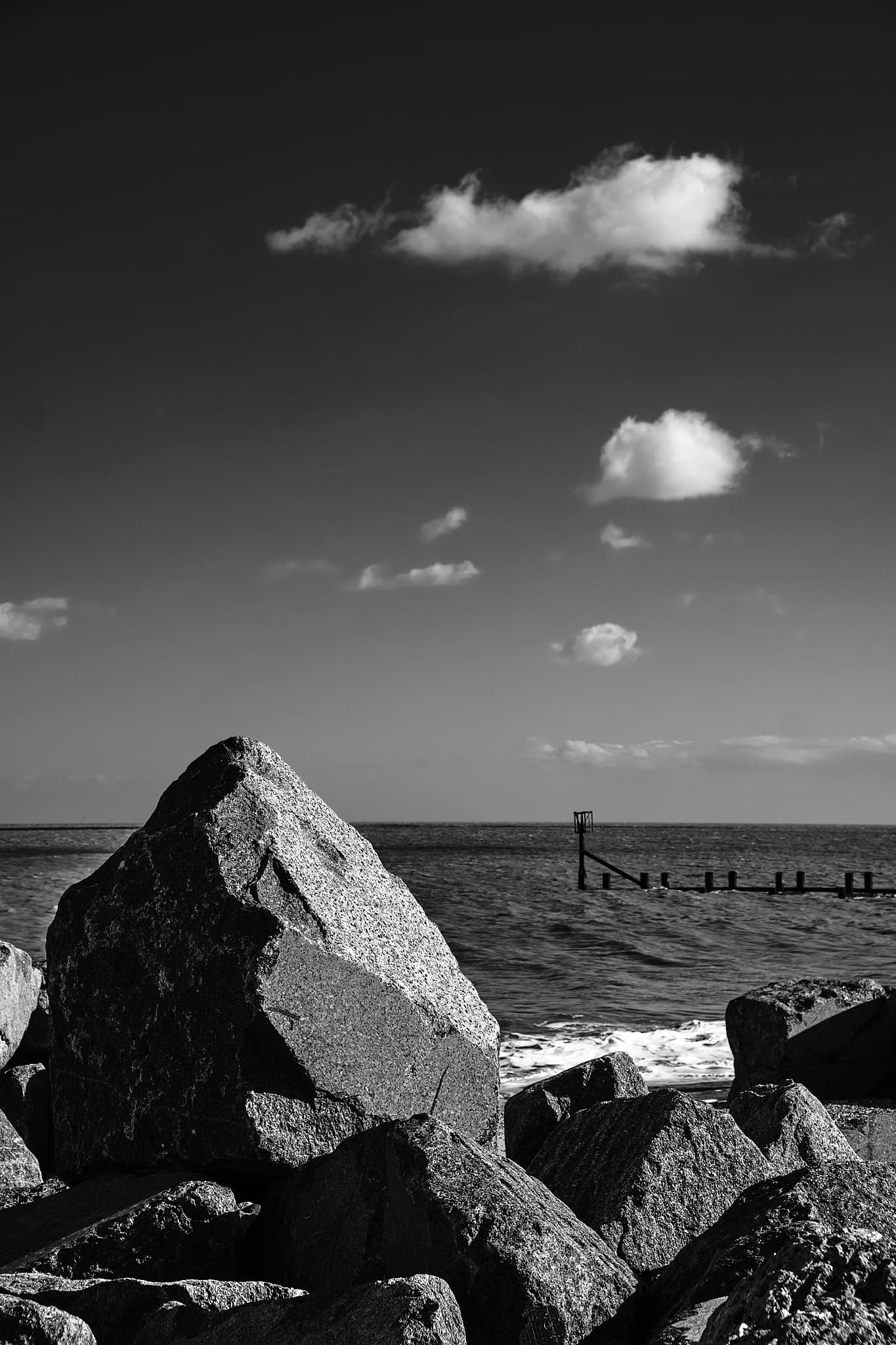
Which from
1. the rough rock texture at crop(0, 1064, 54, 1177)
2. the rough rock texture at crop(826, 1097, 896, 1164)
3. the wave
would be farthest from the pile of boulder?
the wave

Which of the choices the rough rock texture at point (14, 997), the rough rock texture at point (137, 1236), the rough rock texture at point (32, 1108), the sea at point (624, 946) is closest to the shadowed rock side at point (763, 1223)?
the rough rock texture at point (137, 1236)

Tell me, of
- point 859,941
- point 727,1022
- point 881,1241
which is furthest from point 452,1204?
point 859,941

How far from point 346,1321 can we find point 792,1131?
9.73 feet

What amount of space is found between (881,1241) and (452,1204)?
1.44 m

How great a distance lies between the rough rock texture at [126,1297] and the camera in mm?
3158

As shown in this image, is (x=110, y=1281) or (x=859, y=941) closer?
(x=110, y=1281)

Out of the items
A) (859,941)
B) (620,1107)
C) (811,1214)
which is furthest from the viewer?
(859,941)

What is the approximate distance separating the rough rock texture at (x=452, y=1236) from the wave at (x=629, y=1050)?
24.2ft

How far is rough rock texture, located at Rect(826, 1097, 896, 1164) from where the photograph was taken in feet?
19.9

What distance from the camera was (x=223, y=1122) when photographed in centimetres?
410

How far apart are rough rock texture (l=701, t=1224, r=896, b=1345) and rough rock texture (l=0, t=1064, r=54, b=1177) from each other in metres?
5.47

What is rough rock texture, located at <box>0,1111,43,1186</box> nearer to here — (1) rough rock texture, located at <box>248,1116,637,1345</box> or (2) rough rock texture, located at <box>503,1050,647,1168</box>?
(1) rough rock texture, located at <box>248,1116,637,1345</box>

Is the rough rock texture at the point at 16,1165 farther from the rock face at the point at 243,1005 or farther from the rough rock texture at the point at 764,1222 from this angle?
the rough rock texture at the point at 764,1222

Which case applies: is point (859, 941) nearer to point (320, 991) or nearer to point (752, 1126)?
point (752, 1126)
